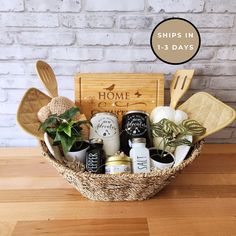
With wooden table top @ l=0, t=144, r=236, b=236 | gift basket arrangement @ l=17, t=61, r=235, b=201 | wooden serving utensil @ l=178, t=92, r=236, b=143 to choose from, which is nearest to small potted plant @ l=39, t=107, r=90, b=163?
gift basket arrangement @ l=17, t=61, r=235, b=201

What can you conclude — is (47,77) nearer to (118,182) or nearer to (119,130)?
(119,130)

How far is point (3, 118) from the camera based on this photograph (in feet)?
3.23

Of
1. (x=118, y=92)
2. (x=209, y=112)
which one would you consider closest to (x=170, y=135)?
(x=209, y=112)

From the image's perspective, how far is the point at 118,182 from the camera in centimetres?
62

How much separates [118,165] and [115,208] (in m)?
0.11

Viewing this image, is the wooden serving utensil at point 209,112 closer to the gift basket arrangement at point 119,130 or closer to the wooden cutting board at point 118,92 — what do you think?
the gift basket arrangement at point 119,130

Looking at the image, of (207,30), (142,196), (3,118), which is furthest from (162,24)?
(3,118)

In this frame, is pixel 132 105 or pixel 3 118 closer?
pixel 132 105

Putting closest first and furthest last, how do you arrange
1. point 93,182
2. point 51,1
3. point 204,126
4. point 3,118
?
point 93,182
point 204,126
point 51,1
point 3,118

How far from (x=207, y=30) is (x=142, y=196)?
1.84ft

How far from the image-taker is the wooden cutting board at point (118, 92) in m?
0.87

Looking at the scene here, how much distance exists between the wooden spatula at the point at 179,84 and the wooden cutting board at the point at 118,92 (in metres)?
0.04

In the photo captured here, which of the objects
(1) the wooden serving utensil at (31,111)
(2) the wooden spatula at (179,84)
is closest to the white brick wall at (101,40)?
(2) the wooden spatula at (179,84)

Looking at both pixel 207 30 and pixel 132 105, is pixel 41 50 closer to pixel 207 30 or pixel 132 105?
pixel 132 105
